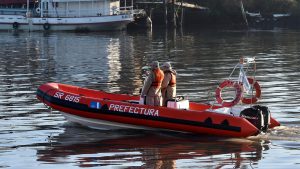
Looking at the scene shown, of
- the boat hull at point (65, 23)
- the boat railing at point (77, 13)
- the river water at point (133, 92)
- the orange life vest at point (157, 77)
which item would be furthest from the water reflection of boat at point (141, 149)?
the boat railing at point (77, 13)

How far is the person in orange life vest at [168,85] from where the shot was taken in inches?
695

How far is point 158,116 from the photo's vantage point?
17047 millimetres

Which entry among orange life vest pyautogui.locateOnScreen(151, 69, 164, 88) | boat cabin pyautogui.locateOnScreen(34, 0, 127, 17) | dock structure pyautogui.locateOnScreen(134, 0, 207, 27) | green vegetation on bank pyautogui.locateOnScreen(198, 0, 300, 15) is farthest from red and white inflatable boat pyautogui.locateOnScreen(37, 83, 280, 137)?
green vegetation on bank pyautogui.locateOnScreen(198, 0, 300, 15)

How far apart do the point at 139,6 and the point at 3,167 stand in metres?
57.3

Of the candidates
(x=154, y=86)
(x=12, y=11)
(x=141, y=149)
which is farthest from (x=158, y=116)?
(x=12, y=11)

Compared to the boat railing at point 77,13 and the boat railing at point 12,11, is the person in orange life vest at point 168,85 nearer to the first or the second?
the boat railing at point 77,13

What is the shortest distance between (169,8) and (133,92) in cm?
4610

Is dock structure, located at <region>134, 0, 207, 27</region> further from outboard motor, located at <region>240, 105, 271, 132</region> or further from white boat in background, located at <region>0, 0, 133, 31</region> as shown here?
outboard motor, located at <region>240, 105, 271, 132</region>

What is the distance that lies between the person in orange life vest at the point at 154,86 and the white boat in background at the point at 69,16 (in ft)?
154

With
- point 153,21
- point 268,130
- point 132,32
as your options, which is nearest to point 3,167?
point 268,130

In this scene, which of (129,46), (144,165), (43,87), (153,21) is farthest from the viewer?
(153,21)

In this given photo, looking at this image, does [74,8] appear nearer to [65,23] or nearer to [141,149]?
[65,23]

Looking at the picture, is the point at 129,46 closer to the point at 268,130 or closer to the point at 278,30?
the point at 278,30

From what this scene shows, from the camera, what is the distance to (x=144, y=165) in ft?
46.9
